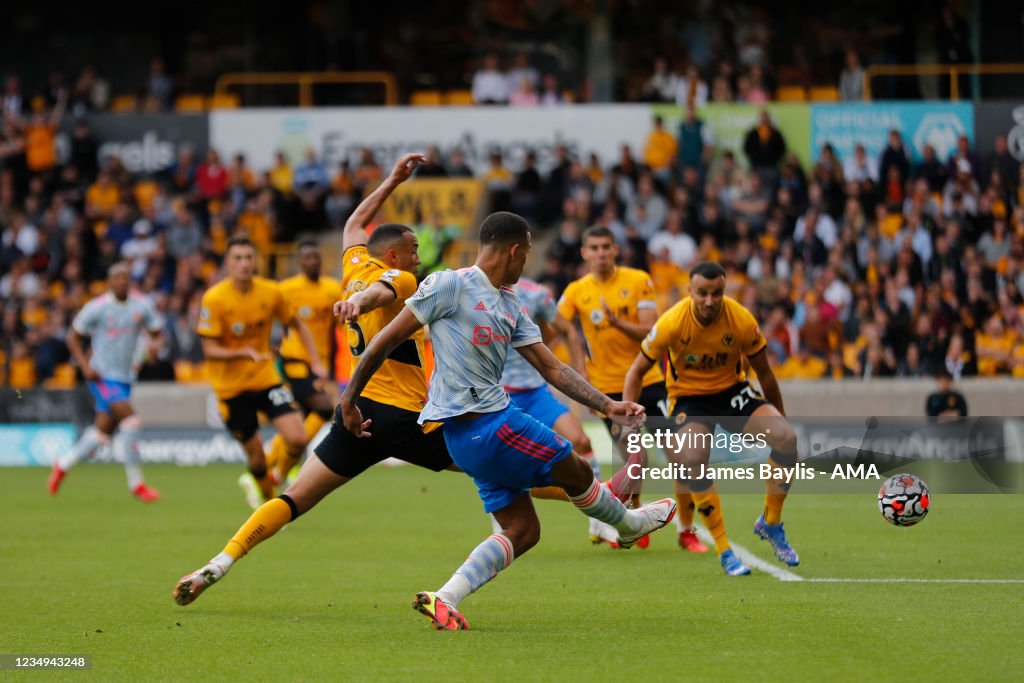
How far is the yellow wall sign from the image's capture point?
26.0 meters

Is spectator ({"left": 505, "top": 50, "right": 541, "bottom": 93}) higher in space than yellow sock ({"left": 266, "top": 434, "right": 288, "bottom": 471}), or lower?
higher

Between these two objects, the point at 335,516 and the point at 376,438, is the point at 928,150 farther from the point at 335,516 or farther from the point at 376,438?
the point at 376,438

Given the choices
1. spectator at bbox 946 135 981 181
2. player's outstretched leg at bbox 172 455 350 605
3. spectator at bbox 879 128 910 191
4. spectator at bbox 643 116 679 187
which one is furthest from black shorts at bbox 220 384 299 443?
spectator at bbox 946 135 981 181

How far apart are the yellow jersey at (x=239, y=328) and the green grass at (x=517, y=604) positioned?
4.38 feet

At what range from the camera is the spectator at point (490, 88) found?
27812 millimetres

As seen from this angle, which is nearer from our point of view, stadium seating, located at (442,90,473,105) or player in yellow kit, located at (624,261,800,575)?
player in yellow kit, located at (624,261,800,575)

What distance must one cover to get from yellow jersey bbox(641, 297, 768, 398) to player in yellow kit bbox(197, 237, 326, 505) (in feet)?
13.9

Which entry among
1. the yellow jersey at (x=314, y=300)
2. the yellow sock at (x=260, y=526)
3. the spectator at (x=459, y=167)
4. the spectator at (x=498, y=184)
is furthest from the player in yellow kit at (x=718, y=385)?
the spectator at (x=459, y=167)

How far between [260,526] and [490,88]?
1975 cm

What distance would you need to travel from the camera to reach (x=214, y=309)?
538 inches

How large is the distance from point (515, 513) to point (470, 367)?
0.93 m

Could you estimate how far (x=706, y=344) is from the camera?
10555mm

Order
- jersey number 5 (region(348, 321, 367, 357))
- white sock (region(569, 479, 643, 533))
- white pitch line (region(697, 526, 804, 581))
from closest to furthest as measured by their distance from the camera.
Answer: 1. white sock (region(569, 479, 643, 533))
2. jersey number 5 (region(348, 321, 367, 357))
3. white pitch line (region(697, 526, 804, 581))

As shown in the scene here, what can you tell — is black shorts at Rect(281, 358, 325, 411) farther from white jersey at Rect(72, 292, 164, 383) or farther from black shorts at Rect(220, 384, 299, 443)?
white jersey at Rect(72, 292, 164, 383)
